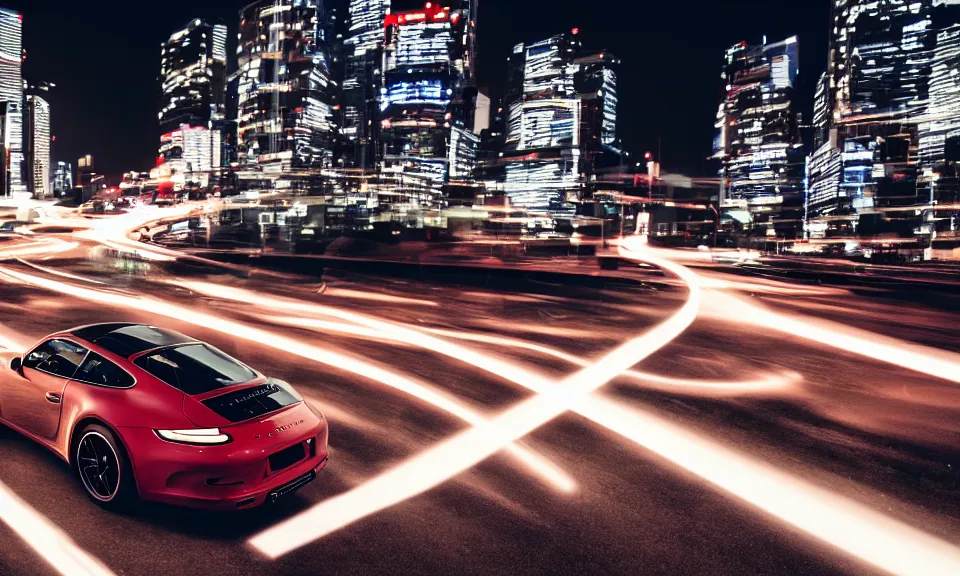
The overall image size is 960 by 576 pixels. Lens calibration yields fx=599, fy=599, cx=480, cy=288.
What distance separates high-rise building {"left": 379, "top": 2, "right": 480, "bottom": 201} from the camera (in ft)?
522

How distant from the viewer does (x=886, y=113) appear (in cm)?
13500

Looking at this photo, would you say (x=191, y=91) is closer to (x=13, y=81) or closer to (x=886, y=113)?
(x=13, y=81)

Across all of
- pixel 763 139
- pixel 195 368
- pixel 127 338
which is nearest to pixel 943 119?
pixel 763 139

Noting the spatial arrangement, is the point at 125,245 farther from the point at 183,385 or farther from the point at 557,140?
the point at 557,140

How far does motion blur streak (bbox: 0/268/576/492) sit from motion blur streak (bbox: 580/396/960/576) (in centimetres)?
137

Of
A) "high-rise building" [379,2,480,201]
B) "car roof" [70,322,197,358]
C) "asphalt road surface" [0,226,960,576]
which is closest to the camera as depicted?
"asphalt road surface" [0,226,960,576]

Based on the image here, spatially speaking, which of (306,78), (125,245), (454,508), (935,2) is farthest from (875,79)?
(454,508)

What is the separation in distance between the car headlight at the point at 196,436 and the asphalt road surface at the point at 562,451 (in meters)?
0.71

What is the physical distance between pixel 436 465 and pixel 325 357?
462 centimetres

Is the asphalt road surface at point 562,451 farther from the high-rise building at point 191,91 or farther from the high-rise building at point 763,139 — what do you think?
the high-rise building at point 191,91

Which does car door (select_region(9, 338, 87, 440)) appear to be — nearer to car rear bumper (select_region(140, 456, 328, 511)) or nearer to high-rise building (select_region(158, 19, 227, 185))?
car rear bumper (select_region(140, 456, 328, 511))

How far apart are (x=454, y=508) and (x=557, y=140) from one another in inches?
5373

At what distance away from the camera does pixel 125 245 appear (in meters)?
32.4

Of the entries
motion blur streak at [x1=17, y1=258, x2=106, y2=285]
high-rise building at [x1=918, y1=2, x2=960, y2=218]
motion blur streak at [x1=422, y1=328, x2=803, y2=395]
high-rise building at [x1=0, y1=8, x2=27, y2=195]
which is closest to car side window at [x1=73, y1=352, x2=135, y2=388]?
motion blur streak at [x1=422, y1=328, x2=803, y2=395]
